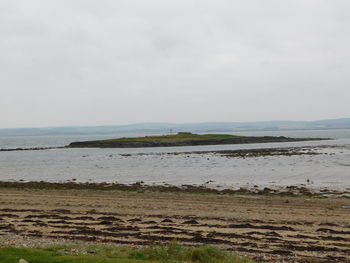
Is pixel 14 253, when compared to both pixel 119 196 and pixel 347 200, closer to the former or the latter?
pixel 119 196

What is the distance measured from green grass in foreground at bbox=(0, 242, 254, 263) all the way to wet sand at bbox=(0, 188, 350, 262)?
5.28ft

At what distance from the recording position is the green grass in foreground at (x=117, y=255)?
29.7 ft

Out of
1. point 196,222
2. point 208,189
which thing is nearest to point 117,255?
point 196,222

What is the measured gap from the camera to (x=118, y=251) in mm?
10633

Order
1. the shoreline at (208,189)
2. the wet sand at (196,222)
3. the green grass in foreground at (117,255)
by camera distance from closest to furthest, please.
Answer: the green grass in foreground at (117,255) → the wet sand at (196,222) → the shoreline at (208,189)

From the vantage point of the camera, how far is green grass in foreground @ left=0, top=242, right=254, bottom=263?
905cm

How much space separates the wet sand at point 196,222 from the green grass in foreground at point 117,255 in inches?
63.3

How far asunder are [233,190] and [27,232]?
1915cm

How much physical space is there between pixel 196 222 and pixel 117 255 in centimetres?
719

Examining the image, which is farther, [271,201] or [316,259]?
[271,201]

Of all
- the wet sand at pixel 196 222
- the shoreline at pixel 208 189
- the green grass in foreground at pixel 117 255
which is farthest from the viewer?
the shoreline at pixel 208 189

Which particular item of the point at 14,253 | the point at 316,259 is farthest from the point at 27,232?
A: the point at 316,259

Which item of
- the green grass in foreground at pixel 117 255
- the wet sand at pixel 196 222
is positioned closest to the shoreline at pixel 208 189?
the wet sand at pixel 196 222

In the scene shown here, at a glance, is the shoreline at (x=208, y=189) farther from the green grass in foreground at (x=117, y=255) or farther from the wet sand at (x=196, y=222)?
the green grass in foreground at (x=117, y=255)
